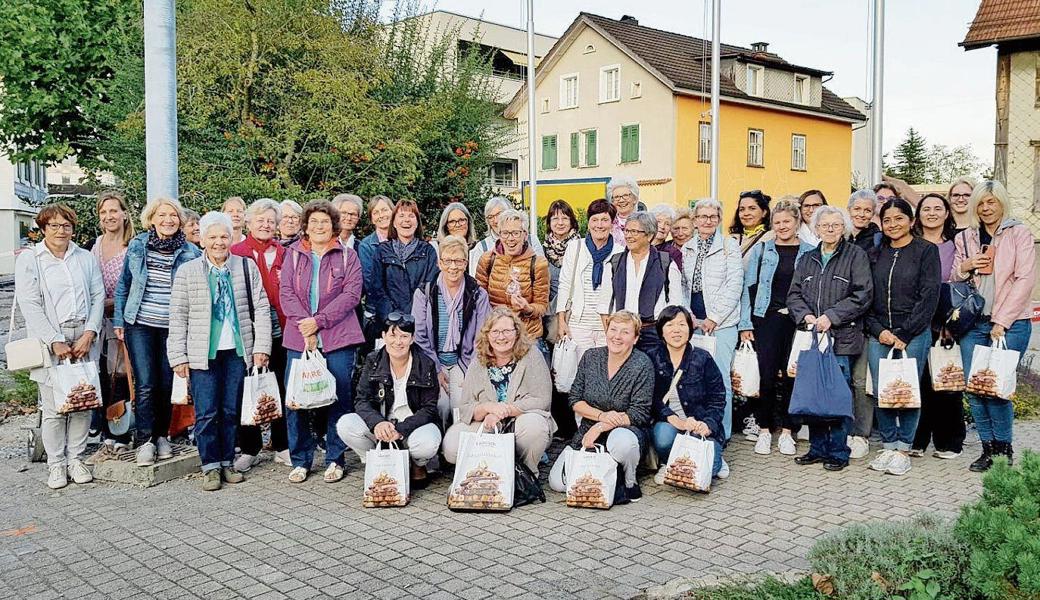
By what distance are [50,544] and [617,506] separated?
11.6ft

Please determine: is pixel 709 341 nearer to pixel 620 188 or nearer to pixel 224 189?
pixel 620 188

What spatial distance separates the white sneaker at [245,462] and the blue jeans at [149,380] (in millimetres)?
621

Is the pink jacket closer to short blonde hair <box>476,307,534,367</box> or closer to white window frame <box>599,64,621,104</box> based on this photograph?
short blonde hair <box>476,307,534,367</box>

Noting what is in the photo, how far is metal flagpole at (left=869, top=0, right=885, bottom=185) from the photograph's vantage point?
11.7 m

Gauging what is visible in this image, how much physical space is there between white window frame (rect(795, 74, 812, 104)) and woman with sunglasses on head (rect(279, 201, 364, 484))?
38662 mm

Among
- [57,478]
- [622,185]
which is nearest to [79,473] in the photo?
[57,478]

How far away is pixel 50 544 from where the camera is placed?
17.0ft

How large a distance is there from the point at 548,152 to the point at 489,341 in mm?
36567

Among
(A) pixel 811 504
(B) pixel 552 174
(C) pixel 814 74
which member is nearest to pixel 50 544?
(A) pixel 811 504

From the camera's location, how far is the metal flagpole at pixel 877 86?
1167 cm

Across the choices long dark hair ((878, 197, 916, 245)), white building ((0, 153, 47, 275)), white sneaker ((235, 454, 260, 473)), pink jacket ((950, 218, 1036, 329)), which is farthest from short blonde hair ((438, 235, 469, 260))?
white building ((0, 153, 47, 275))

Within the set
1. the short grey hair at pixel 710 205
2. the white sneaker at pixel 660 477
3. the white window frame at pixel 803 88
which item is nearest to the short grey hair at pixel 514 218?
the short grey hair at pixel 710 205

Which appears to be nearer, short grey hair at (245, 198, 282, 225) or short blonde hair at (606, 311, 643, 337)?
short blonde hair at (606, 311, 643, 337)

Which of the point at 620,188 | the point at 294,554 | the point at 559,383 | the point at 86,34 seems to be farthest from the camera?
the point at 86,34
